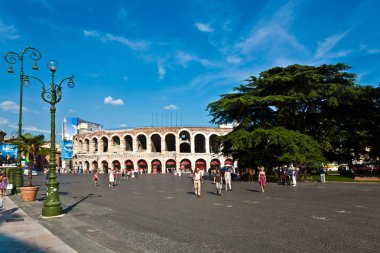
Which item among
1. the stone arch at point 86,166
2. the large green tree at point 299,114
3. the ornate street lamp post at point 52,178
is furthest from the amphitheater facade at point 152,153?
the ornate street lamp post at point 52,178

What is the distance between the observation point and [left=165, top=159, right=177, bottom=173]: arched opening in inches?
2608

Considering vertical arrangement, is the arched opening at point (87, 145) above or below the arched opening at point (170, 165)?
above

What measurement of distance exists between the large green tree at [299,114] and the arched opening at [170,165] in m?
34.1

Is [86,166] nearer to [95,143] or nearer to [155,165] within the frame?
[95,143]

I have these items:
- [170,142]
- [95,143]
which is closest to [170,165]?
[170,142]

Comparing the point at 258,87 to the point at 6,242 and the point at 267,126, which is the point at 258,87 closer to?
the point at 267,126

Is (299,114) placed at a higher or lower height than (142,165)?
higher

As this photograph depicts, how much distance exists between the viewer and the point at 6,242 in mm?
6582

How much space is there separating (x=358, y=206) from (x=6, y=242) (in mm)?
11470

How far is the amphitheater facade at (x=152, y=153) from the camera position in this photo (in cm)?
6638

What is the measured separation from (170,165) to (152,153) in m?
4.72

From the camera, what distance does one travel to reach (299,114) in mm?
31844

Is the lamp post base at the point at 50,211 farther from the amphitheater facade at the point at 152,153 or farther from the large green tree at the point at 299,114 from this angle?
the amphitheater facade at the point at 152,153

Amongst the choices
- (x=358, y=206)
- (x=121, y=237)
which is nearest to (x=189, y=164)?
(x=358, y=206)
